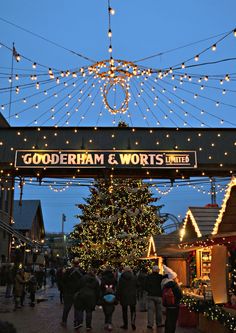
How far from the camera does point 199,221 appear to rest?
520 inches

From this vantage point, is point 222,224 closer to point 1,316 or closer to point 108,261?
point 1,316

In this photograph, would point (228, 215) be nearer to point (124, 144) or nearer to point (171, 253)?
point (171, 253)

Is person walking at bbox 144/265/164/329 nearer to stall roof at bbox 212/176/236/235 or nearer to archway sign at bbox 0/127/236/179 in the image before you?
stall roof at bbox 212/176/236/235

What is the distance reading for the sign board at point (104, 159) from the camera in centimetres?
1583

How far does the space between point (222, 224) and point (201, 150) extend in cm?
794

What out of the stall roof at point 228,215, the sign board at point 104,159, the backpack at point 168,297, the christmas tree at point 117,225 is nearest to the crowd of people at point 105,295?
the backpack at point 168,297

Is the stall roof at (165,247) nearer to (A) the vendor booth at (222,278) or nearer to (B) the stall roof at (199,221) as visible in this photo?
(B) the stall roof at (199,221)

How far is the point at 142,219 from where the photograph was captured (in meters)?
27.0

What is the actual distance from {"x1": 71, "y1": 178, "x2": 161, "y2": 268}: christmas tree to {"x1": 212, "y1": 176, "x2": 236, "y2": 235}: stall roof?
16103 millimetres

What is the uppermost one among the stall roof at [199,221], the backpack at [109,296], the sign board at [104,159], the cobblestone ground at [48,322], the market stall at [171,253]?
the sign board at [104,159]

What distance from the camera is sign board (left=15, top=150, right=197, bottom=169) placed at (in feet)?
51.9

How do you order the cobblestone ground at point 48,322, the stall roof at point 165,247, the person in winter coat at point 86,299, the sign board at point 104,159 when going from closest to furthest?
the person in winter coat at point 86,299, the cobblestone ground at point 48,322, the sign board at point 104,159, the stall roof at point 165,247

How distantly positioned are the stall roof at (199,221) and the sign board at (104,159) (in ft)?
7.35

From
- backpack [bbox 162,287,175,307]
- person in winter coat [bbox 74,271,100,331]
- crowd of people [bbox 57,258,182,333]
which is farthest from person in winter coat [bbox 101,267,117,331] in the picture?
backpack [bbox 162,287,175,307]
